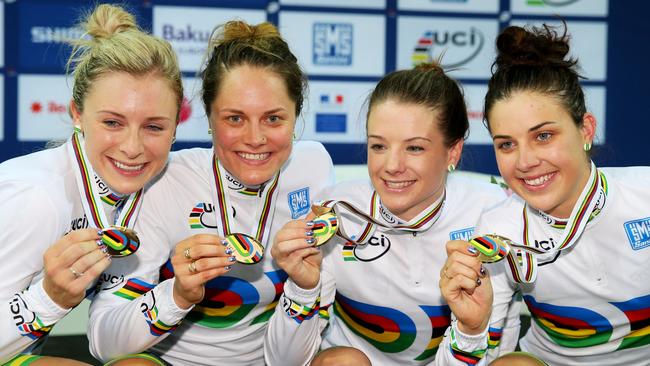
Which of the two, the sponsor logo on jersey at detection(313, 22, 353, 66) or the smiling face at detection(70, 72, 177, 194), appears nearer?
the smiling face at detection(70, 72, 177, 194)

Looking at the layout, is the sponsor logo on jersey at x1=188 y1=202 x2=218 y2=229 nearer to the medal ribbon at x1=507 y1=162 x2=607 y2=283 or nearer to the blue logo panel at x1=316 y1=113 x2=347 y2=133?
the medal ribbon at x1=507 y1=162 x2=607 y2=283

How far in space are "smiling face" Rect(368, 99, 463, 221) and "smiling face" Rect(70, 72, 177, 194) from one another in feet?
2.20

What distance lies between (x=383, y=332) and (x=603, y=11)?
4.50m

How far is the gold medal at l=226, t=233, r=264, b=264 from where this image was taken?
2.15 m

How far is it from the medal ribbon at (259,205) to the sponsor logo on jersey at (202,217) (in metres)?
0.07

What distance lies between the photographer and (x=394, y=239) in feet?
8.23

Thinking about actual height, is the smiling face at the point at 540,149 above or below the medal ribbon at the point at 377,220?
above

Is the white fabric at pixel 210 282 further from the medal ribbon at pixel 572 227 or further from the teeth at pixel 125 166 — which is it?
the medal ribbon at pixel 572 227

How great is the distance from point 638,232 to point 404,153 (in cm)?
76

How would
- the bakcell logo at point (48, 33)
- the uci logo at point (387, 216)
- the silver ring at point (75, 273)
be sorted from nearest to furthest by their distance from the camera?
the silver ring at point (75, 273), the uci logo at point (387, 216), the bakcell logo at point (48, 33)

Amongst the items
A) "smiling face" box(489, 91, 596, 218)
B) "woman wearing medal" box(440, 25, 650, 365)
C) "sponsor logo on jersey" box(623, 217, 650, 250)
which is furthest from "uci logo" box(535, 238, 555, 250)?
"sponsor logo on jersey" box(623, 217, 650, 250)

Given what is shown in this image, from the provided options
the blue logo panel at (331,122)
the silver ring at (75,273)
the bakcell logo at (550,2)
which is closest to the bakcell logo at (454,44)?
the bakcell logo at (550,2)

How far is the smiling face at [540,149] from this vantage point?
221 cm

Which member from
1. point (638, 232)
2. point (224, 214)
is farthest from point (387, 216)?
point (638, 232)
